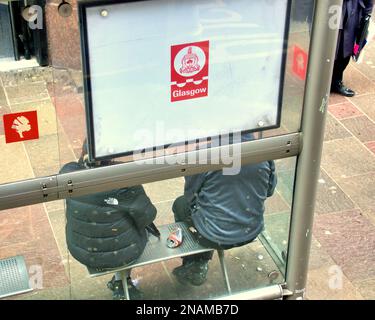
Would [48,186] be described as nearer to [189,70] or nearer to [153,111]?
[153,111]

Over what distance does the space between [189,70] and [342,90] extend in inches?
140

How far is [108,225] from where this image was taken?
3457 mm

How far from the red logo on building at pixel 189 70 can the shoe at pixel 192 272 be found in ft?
3.58

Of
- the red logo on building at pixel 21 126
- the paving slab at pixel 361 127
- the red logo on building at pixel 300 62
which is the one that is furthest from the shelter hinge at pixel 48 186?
the paving slab at pixel 361 127

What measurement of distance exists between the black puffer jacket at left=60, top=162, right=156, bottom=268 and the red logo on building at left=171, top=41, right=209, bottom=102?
563 mm

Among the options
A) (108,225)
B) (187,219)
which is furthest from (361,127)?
(108,225)

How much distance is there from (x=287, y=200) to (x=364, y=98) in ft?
9.74

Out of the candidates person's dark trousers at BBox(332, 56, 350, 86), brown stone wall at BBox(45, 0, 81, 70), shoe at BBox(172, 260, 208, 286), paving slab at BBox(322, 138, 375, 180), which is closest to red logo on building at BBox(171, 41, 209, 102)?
brown stone wall at BBox(45, 0, 81, 70)

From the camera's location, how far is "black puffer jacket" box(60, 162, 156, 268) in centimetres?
340

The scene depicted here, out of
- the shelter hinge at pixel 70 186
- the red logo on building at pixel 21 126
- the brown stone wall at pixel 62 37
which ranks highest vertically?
the brown stone wall at pixel 62 37

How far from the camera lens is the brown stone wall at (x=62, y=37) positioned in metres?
2.87

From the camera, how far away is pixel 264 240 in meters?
3.94

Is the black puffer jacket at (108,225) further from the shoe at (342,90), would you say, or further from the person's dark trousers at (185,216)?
the shoe at (342,90)

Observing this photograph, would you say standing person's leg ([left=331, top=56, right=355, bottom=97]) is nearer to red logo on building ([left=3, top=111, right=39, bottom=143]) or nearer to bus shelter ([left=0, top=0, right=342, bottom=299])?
bus shelter ([left=0, top=0, right=342, bottom=299])
